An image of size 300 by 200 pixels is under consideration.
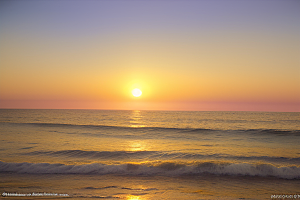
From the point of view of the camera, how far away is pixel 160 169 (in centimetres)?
1145

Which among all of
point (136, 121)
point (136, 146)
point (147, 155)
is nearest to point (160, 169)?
point (147, 155)

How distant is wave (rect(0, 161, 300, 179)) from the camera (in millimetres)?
10945

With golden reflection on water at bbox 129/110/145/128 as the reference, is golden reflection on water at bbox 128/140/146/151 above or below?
below

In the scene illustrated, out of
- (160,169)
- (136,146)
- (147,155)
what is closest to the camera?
(160,169)

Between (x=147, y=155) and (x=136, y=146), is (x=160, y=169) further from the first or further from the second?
(x=136, y=146)

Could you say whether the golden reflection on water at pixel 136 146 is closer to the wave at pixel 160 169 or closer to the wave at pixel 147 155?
the wave at pixel 147 155

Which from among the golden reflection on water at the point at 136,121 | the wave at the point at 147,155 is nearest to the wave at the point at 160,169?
the wave at the point at 147,155

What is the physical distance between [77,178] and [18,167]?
389 cm

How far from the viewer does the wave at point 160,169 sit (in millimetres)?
10945

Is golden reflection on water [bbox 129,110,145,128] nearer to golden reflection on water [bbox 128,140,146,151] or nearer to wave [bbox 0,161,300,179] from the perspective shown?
golden reflection on water [bbox 128,140,146,151]

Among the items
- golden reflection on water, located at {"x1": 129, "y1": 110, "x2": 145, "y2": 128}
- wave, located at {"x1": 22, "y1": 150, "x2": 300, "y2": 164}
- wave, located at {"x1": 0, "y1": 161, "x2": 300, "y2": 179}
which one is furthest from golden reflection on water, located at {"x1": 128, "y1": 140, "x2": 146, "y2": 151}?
golden reflection on water, located at {"x1": 129, "y1": 110, "x2": 145, "y2": 128}

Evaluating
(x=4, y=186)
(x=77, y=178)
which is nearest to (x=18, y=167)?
(x=4, y=186)

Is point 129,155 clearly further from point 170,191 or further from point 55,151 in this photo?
point 170,191

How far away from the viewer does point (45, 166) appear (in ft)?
37.1
